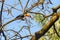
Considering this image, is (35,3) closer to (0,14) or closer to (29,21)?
(29,21)

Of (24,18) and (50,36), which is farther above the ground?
(24,18)

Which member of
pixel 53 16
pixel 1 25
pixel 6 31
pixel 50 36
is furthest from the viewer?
pixel 50 36

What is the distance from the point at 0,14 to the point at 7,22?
0.22m

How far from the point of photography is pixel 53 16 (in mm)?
3592

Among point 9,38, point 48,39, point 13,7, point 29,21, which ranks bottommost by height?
point 48,39

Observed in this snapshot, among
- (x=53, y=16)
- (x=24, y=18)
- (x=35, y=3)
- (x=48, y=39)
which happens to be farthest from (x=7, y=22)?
(x=48, y=39)

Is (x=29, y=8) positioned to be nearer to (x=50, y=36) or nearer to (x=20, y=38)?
(x=20, y=38)

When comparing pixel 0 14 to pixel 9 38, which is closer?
pixel 0 14

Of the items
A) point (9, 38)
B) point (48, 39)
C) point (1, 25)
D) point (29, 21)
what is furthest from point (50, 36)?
point (1, 25)

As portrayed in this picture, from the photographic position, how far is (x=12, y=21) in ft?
13.7

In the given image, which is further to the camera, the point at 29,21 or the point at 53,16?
the point at 29,21

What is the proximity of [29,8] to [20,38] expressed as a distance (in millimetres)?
662

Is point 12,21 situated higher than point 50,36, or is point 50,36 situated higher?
point 12,21

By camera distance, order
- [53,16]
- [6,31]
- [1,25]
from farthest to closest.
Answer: [6,31] < [1,25] < [53,16]
